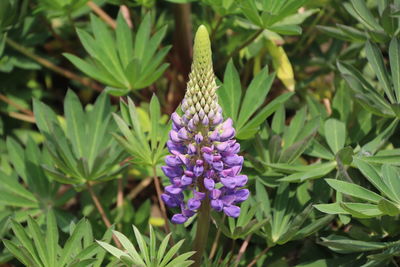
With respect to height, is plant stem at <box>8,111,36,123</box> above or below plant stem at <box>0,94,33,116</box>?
below

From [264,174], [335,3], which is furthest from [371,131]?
[335,3]

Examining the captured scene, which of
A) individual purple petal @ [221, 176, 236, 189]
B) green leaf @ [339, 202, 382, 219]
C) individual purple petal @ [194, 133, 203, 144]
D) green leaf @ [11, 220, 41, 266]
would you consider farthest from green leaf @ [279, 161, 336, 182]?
green leaf @ [11, 220, 41, 266]

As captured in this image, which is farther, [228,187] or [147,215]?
[147,215]

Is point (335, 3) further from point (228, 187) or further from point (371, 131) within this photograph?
point (228, 187)

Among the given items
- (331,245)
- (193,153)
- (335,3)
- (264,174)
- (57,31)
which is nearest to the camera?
(193,153)

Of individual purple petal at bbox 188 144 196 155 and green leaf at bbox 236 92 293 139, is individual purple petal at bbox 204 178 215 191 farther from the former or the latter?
green leaf at bbox 236 92 293 139

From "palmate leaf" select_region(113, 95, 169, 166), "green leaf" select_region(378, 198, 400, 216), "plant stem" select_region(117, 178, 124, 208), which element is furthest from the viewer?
"plant stem" select_region(117, 178, 124, 208)

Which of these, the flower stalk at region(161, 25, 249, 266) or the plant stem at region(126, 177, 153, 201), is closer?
the flower stalk at region(161, 25, 249, 266)

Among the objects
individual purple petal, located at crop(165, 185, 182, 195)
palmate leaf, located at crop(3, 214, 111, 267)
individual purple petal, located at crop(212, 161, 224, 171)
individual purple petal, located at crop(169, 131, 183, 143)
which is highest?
individual purple petal, located at crop(169, 131, 183, 143)
